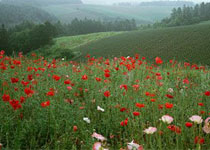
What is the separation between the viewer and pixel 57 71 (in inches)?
199

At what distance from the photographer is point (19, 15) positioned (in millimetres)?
109438

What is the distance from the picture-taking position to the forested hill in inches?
3895

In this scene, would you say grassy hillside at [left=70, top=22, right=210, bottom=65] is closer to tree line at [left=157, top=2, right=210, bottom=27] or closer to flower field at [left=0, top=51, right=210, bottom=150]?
flower field at [left=0, top=51, right=210, bottom=150]

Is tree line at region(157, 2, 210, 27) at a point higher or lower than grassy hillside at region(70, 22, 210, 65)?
higher

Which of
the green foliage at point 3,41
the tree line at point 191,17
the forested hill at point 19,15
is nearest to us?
the green foliage at point 3,41

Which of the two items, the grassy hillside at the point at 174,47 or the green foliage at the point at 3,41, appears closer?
the grassy hillside at the point at 174,47

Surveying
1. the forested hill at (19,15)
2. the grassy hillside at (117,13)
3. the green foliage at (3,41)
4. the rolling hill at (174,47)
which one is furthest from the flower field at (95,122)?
the grassy hillside at (117,13)

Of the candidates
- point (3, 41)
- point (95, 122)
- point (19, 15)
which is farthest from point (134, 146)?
point (19, 15)

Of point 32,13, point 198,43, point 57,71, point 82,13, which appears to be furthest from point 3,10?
point 57,71

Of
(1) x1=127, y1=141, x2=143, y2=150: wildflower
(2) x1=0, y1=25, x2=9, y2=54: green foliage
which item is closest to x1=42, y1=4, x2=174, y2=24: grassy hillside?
(2) x1=0, y1=25, x2=9, y2=54: green foliage

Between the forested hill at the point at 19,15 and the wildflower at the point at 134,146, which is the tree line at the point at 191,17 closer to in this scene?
the wildflower at the point at 134,146

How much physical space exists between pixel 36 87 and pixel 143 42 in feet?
86.1

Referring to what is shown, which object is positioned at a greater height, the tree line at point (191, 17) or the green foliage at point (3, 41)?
the tree line at point (191, 17)

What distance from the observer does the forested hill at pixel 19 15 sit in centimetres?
9894
